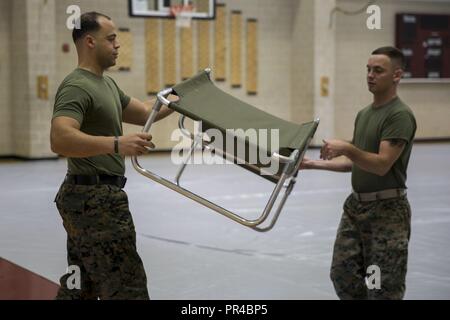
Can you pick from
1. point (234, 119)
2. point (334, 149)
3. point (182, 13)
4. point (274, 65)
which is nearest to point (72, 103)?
point (234, 119)

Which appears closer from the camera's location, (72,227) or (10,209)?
(72,227)

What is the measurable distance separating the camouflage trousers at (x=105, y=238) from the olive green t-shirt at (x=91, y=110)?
0.11 meters

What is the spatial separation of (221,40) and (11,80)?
4864 millimetres

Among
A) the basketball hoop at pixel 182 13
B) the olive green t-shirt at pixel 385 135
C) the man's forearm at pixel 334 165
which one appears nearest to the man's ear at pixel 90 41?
the man's forearm at pixel 334 165

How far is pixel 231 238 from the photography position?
6676mm

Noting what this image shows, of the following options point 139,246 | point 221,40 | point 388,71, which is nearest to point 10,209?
point 139,246

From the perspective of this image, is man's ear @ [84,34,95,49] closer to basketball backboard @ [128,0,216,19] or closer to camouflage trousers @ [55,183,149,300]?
camouflage trousers @ [55,183,149,300]

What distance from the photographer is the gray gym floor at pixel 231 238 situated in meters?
5.04

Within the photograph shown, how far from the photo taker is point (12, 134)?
14.1 meters

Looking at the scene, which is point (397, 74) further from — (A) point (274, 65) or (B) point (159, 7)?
(A) point (274, 65)

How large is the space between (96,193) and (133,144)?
0.42 m

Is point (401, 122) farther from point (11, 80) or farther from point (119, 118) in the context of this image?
point (11, 80)

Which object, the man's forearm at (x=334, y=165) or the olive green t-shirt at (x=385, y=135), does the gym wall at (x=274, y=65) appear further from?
the olive green t-shirt at (x=385, y=135)
